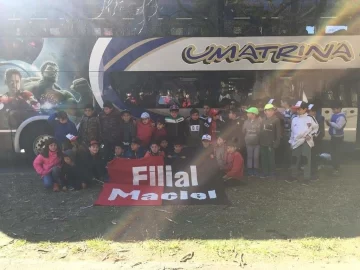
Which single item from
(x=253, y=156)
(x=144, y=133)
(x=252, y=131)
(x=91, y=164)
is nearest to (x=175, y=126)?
(x=144, y=133)

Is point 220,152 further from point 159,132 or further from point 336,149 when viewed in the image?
point 336,149

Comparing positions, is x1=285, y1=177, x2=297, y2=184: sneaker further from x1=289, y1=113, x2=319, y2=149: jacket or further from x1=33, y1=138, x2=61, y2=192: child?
x1=33, y1=138, x2=61, y2=192: child

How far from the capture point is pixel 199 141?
7238 mm

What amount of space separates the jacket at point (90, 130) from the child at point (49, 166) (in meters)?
0.77

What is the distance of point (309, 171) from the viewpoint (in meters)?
6.59

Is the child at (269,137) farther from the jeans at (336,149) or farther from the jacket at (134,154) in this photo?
the jacket at (134,154)

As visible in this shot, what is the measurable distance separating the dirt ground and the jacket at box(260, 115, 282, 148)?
0.91 m

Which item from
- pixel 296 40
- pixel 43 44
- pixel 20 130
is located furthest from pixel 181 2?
pixel 20 130

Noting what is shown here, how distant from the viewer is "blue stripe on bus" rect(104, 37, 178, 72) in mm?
7566

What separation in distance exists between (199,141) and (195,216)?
8.53 feet

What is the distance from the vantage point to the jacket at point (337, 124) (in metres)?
7.12

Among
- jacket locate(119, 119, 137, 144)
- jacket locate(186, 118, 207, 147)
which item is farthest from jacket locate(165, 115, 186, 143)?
jacket locate(119, 119, 137, 144)

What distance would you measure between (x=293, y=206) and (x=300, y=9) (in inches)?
189

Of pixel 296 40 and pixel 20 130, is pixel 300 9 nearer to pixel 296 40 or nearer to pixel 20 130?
pixel 296 40
